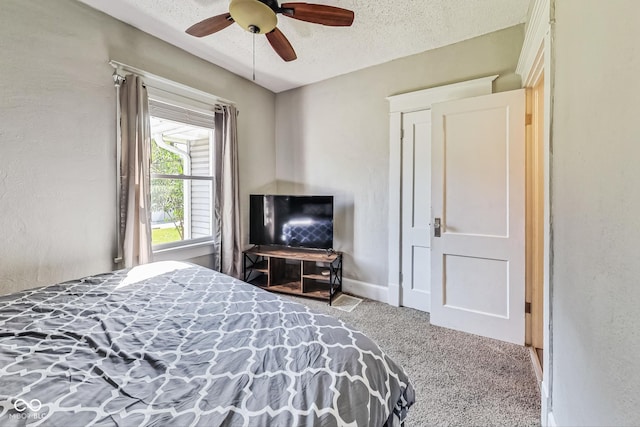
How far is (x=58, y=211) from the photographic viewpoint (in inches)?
73.6

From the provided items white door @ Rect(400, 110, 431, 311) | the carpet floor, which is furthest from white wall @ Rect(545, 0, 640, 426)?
white door @ Rect(400, 110, 431, 311)

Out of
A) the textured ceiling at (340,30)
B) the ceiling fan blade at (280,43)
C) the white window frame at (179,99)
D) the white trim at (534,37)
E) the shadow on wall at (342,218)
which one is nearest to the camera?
the white trim at (534,37)

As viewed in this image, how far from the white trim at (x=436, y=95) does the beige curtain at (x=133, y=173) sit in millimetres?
2384

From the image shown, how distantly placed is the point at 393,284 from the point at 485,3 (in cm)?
254

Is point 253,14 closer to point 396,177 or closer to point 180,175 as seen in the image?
point 180,175

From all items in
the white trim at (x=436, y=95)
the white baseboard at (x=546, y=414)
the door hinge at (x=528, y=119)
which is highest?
the white trim at (x=436, y=95)

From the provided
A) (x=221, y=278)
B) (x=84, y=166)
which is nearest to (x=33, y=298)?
(x=221, y=278)

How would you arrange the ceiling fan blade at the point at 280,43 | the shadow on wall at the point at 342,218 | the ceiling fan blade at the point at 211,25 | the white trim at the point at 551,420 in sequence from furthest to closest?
1. the shadow on wall at the point at 342,218
2. the ceiling fan blade at the point at 280,43
3. the ceiling fan blade at the point at 211,25
4. the white trim at the point at 551,420

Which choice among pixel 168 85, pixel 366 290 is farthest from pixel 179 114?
pixel 366 290

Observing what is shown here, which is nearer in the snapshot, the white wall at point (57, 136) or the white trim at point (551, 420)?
the white trim at point (551, 420)

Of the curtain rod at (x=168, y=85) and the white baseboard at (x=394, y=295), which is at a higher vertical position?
the curtain rod at (x=168, y=85)

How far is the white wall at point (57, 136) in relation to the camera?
1.67m

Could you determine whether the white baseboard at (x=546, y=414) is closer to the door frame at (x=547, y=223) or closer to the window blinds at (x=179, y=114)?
the door frame at (x=547, y=223)

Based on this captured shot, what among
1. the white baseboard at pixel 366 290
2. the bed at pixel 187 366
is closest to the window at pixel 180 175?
the bed at pixel 187 366
